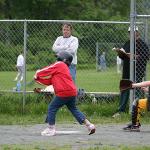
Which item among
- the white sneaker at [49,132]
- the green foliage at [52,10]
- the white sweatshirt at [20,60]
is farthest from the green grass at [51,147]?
the green foliage at [52,10]

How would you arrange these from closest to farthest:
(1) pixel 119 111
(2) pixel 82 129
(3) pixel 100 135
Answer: (3) pixel 100 135
(2) pixel 82 129
(1) pixel 119 111

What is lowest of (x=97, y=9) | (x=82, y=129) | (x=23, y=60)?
(x=82, y=129)

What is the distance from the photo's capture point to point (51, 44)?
673 inches

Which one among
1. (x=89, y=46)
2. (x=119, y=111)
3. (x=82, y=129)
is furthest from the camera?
(x=89, y=46)

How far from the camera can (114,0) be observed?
2562 inches

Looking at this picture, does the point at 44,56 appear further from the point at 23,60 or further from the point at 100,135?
the point at 100,135

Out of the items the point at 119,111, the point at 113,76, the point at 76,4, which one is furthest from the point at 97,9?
the point at 119,111

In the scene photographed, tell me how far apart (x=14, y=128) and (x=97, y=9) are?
49.7 meters

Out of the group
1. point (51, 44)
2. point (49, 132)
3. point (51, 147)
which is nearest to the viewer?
point (51, 147)

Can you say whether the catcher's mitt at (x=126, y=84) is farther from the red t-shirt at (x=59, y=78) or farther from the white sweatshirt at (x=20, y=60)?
the white sweatshirt at (x=20, y=60)

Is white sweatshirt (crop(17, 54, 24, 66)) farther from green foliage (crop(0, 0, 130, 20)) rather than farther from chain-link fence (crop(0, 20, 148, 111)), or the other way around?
green foliage (crop(0, 0, 130, 20))

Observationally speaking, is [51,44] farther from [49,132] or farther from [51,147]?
[51,147]

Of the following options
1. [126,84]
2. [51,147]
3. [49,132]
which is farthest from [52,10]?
[51,147]

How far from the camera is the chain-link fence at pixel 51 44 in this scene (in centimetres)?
1656
